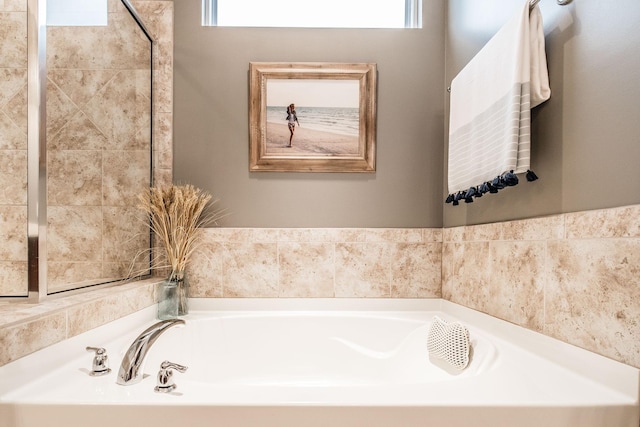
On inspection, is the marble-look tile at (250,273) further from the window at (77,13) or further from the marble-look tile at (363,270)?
the window at (77,13)

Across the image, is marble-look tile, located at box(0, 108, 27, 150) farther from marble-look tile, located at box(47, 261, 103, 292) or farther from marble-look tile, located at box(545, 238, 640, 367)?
marble-look tile, located at box(545, 238, 640, 367)

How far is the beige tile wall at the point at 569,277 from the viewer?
0.90 metres

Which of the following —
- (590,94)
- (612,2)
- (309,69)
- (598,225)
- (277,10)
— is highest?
(277,10)

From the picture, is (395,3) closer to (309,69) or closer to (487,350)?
(309,69)

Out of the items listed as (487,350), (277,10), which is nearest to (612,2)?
(487,350)

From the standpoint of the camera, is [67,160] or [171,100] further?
[171,100]

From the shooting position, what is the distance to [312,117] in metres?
2.09

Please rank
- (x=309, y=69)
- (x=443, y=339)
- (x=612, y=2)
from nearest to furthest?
(x=612, y=2)
(x=443, y=339)
(x=309, y=69)

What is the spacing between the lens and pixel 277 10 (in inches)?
86.4

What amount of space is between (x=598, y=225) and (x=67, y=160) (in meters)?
1.84

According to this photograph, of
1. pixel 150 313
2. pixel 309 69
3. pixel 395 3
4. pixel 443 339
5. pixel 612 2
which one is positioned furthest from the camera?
pixel 395 3

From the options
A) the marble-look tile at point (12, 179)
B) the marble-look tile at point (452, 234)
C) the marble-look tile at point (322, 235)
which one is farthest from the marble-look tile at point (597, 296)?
the marble-look tile at point (12, 179)

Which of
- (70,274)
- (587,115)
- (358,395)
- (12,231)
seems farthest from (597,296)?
(12,231)

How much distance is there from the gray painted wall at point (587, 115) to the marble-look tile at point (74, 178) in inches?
66.7
